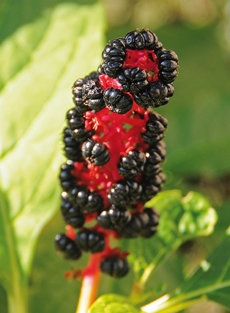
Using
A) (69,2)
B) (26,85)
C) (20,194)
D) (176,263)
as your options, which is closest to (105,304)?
(20,194)

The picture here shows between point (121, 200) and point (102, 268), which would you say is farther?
point (102, 268)

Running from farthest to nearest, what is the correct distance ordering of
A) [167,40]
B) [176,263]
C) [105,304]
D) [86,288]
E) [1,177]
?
1. [167,40]
2. [176,263]
3. [1,177]
4. [86,288]
5. [105,304]

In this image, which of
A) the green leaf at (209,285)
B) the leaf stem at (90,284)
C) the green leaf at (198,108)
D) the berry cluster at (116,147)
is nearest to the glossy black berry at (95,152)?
the berry cluster at (116,147)

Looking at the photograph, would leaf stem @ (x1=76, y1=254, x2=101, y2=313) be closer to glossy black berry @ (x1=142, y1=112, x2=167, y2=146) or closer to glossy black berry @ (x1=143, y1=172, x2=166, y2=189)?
glossy black berry @ (x1=143, y1=172, x2=166, y2=189)

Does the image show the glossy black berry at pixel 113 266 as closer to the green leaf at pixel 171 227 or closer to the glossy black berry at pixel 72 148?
the green leaf at pixel 171 227

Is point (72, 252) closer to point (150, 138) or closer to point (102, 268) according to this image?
point (102, 268)

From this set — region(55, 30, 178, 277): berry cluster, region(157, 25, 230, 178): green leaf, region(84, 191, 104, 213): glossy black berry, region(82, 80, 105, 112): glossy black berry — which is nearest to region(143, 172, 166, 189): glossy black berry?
region(55, 30, 178, 277): berry cluster
